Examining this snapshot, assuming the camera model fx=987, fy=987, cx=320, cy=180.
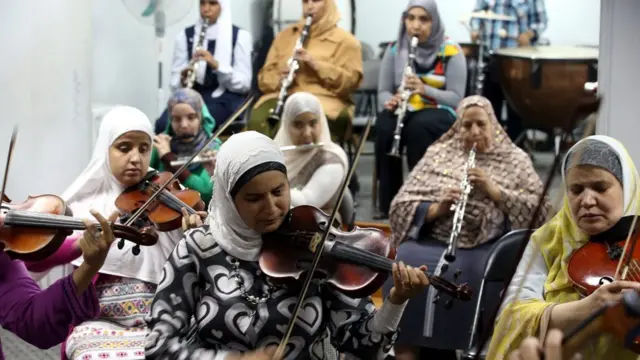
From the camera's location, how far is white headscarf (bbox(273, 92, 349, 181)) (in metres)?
3.56

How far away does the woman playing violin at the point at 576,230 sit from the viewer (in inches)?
76.7

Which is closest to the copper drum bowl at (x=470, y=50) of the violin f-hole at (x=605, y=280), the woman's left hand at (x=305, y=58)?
the woman's left hand at (x=305, y=58)

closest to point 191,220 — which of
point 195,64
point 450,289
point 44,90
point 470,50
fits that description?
point 450,289

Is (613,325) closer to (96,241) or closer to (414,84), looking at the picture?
(96,241)

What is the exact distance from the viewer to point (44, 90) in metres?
4.52

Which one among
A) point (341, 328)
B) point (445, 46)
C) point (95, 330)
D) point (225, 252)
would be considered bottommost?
point (95, 330)

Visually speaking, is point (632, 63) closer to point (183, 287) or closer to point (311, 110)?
point (311, 110)

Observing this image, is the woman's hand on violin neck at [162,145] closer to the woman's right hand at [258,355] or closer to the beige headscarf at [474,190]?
the beige headscarf at [474,190]

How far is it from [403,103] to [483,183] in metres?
1.08

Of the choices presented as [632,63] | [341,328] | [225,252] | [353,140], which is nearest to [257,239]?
[225,252]

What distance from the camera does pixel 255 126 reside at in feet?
14.9

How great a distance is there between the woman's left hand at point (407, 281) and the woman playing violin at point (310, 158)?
4.64 ft

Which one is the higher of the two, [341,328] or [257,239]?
A: [257,239]

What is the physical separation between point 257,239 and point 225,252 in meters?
0.07
